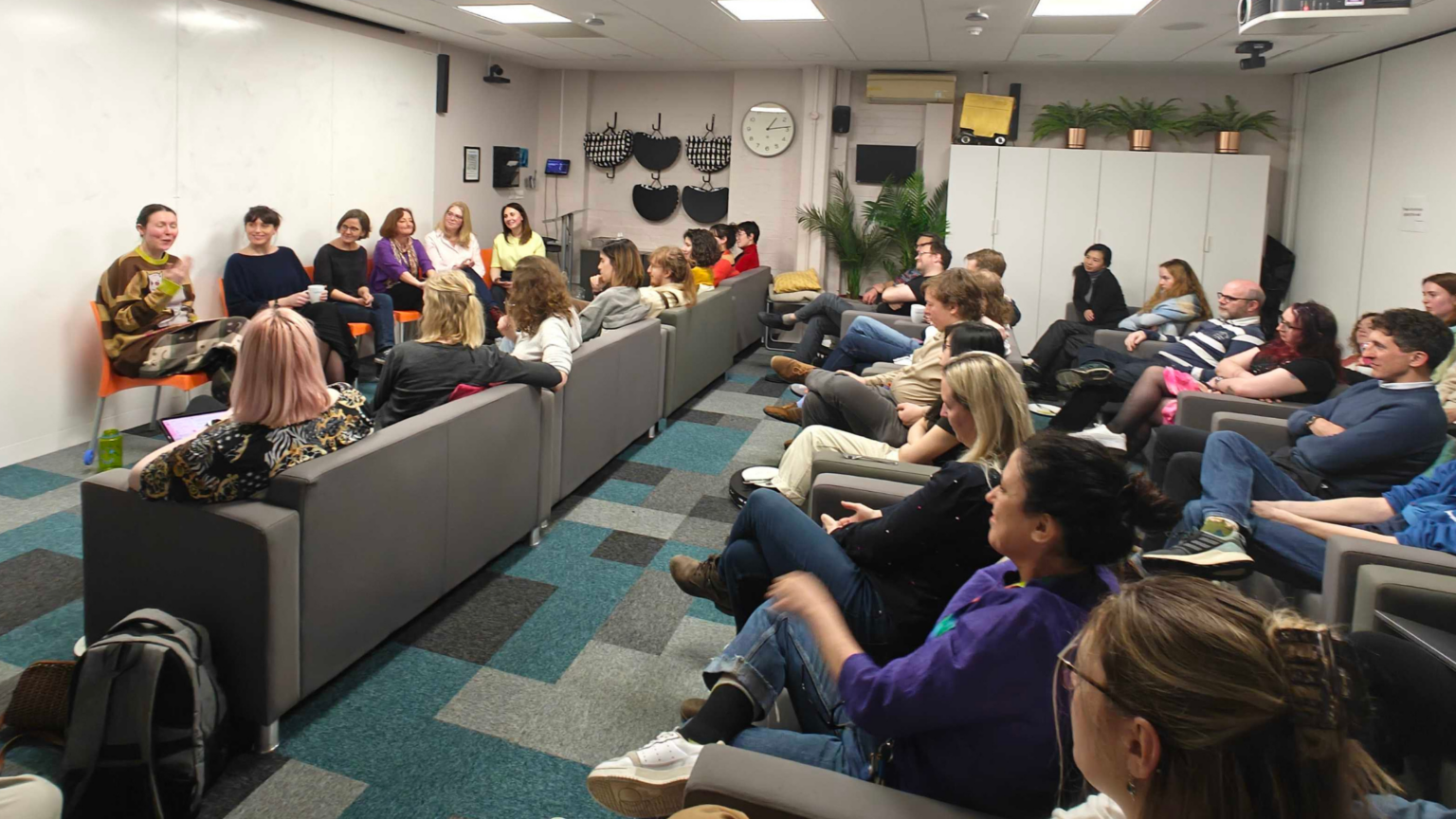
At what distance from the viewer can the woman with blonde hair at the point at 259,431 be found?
2.43m

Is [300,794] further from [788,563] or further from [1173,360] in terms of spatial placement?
[1173,360]

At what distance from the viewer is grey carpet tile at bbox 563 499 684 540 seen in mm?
4141

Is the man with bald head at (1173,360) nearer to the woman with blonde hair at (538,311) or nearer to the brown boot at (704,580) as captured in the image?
the woman with blonde hair at (538,311)

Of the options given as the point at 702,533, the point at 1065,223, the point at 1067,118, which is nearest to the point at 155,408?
the point at 702,533

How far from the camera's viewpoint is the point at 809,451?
3.73 meters

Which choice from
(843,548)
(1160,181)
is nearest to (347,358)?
(843,548)

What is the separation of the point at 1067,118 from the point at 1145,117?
625 millimetres

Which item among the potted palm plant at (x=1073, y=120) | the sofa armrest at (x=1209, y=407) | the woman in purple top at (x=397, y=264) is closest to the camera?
the sofa armrest at (x=1209, y=407)

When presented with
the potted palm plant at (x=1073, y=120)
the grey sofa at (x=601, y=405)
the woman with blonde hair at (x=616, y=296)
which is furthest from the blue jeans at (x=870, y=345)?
the potted palm plant at (x=1073, y=120)

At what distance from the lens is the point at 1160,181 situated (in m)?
7.92

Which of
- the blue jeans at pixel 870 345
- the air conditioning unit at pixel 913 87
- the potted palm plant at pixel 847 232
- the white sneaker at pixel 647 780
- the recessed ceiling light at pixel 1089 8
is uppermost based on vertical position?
the air conditioning unit at pixel 913 87

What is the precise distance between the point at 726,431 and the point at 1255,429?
2.85 metres

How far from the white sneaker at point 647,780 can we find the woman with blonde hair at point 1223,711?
1061 millimetres

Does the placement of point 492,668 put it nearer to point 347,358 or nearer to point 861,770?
point 861,770
